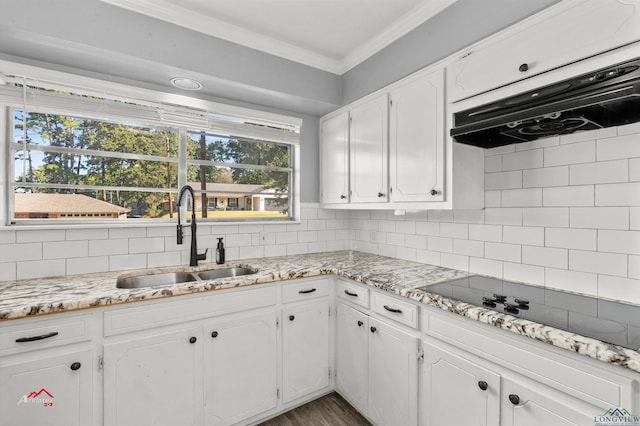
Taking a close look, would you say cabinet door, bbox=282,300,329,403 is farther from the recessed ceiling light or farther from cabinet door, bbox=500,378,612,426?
the recessed ceiling light

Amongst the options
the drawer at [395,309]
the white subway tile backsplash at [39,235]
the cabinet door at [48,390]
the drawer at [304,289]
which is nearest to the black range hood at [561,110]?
the drawer at [395,309]

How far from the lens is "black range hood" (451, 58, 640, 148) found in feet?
3.65

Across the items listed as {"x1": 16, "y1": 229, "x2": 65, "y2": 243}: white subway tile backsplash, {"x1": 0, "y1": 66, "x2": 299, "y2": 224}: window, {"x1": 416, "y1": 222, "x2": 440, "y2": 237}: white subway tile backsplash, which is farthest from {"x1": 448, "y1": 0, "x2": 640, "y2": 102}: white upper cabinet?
{"x1": 16, "y1": 229, "x2": 65, "y2": 243}: white subway tile backsplash

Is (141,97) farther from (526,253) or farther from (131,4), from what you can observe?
(526,253)

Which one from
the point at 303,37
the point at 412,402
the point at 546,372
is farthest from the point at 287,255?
the point at 546,372

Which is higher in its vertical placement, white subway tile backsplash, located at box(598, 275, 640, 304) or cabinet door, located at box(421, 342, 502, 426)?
white subway tile backsplash, located at box(598, 275, 640, 304)

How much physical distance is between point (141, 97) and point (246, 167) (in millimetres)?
905

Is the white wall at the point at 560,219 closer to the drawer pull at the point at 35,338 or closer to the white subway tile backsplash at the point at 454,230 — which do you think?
the white subway tile backsplash at the point at 454,230

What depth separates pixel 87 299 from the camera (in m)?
1.43

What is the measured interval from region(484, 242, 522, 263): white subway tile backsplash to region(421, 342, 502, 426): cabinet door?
29.0 inches

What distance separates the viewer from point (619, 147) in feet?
4.54

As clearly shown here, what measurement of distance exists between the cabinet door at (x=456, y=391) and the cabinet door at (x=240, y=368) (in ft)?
3.16

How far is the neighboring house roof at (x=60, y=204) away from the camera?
6.17ft

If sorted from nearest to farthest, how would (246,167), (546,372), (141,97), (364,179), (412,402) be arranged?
(546,372) < (412,402) < (141,97) < (364,179) < (246,167)
